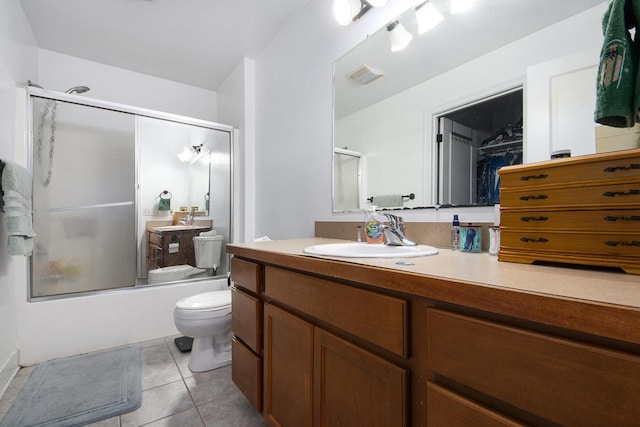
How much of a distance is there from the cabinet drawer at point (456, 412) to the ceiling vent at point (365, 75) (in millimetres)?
1398

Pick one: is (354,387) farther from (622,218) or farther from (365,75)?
(365,75)

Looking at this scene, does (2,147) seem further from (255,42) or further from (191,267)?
(255,42)

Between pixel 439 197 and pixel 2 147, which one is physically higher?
pixel 2 147

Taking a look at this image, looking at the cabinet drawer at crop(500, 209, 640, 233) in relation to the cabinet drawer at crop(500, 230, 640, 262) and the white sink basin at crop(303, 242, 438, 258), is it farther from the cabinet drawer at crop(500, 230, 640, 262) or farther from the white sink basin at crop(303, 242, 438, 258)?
the white sink basin at crop(303, 242, 438, 258)

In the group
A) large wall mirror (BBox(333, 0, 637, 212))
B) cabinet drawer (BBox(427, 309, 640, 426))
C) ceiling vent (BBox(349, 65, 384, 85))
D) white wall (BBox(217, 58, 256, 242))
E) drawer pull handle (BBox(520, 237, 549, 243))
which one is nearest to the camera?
cabinet drawer (BBox(427, 309, 640, 426))

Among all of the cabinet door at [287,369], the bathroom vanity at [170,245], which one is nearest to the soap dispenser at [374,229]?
the cabinet door at [287,369]

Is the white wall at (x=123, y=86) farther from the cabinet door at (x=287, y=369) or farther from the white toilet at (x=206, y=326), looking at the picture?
the cabinet door at (x=287, y=369)

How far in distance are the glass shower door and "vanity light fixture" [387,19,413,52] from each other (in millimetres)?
2131

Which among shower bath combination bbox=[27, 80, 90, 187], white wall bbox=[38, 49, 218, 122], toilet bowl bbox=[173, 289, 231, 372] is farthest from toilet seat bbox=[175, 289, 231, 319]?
white wall bbox=[38, 49, 218, 122]

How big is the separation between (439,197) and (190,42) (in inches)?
97.1

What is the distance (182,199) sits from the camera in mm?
2980

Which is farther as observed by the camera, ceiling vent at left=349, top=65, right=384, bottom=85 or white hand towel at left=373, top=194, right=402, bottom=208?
ceiling vent at left=349, top=65, right=384, bottom=85

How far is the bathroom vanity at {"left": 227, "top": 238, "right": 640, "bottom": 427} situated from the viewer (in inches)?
14.7

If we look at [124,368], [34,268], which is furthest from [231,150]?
[124,368]
